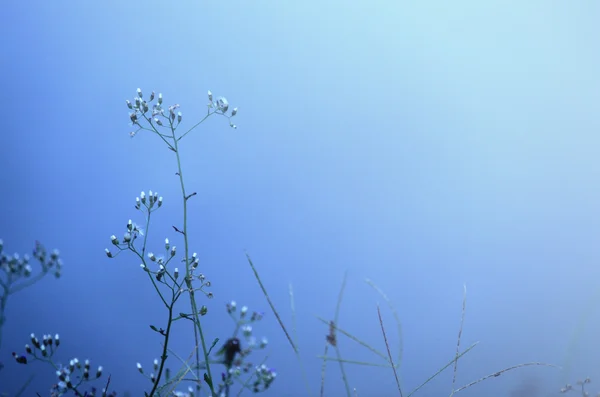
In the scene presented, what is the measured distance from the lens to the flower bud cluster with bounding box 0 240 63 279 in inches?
29.4

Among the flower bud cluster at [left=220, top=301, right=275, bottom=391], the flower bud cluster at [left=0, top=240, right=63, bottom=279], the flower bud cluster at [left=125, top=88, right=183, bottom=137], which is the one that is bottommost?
the flower bud cluster at [left=220, top=301, right=275, bottom=391]

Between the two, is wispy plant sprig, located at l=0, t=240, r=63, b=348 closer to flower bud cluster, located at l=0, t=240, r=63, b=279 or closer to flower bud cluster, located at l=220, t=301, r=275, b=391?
flower bud cluster, located at l=0, t=240, r=63, b=279

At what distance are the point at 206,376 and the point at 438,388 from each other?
33.6 inches

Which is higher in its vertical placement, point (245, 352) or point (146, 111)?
point (146, 111)

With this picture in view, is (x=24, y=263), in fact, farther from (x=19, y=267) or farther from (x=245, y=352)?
(x=245, y=352)

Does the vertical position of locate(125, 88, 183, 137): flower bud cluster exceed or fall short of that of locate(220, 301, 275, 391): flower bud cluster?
it exceeds it

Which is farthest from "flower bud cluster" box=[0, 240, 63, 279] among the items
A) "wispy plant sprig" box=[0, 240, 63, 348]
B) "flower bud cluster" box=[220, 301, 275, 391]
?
"flower bud cluster" box=[220, 301, 275, 391]

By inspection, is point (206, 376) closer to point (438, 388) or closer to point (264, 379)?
point (264, 379)

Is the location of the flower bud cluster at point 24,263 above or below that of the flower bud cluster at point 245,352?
above

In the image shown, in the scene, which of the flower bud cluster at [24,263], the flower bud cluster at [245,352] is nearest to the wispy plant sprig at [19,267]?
the flower bud cluster at [24,263]

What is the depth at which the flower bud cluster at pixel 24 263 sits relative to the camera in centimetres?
75

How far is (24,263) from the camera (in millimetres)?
766

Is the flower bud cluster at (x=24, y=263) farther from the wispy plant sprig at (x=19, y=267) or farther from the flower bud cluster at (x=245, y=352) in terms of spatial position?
the flower bud cluster at (x=245, y=352)

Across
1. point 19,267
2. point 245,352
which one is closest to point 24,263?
point 19,267
